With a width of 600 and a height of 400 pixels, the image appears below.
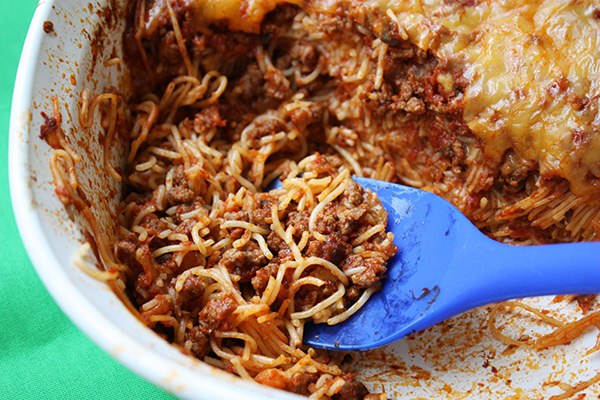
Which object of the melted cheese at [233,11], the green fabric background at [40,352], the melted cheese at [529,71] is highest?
the melted cheese at [233,11]

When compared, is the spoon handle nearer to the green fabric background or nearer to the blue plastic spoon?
the blue plastic spoon

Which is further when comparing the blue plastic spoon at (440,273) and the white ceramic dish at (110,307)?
the blue plastic spoon at (440,273)

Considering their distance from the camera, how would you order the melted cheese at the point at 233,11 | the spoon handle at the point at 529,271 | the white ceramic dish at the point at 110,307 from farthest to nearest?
the melted cheese at the point at 233,11, the spoon handle at the point at 529,271, the white ceramic dish at the point at 110,307

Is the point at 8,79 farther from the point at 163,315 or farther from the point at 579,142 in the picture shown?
the point at 579,142

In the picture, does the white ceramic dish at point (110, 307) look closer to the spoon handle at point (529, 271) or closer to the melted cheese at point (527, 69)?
the spoon handle at point (529, 271)

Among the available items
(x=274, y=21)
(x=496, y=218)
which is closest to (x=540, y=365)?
(x=496, y=218)

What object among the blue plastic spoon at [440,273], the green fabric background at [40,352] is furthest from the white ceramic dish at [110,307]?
the green fabric background at [40,352]

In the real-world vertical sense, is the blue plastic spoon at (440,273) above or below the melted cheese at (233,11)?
below
